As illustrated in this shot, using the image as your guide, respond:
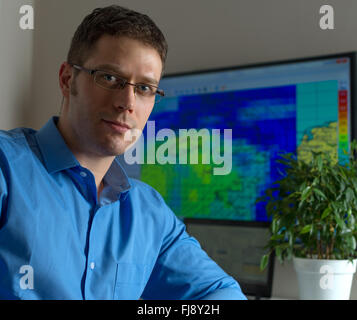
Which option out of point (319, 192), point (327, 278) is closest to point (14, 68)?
point (319, 192)

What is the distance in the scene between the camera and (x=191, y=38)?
85.3 inches

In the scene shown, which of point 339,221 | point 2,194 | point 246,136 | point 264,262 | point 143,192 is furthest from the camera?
point 246,136

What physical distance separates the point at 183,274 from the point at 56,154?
16.5 inches

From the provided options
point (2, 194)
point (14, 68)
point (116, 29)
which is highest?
point (14, 68)

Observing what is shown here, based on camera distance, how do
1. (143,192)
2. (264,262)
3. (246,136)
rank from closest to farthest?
(143,192) < (264,262) < (246,136)

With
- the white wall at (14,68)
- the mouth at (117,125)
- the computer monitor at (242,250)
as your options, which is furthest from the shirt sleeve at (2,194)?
the white wall at (14,68)

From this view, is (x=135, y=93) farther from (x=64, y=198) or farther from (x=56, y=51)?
(x=56, y=51)

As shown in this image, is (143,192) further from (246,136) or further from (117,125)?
(246,136)

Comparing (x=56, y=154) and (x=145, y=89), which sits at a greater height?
(x=145, y=89)

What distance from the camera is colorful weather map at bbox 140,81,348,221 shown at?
5.77 feet

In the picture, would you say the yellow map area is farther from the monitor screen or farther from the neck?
the neck

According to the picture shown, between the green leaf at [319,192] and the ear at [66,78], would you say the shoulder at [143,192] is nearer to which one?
the ear at [66,78]

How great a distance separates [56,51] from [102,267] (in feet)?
6.19
